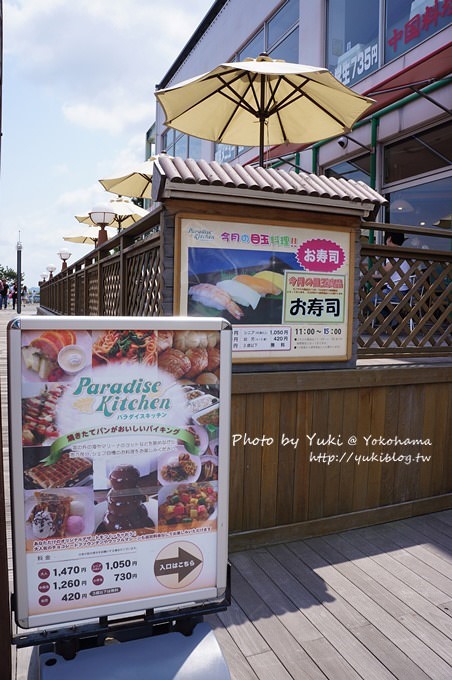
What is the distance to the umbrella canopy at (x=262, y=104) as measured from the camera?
5199 millimetres

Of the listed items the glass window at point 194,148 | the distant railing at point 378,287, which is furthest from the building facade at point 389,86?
the glass window at point 194,148

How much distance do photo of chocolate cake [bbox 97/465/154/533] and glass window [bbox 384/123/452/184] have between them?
7939mm

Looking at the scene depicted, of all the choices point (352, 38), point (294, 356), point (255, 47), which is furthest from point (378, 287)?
point (255, 47)

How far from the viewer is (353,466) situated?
160 inches

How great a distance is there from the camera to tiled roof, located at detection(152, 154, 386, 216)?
326 centimetres

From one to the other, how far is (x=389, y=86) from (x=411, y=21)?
2.10 m

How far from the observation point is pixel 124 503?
2006 millimetres

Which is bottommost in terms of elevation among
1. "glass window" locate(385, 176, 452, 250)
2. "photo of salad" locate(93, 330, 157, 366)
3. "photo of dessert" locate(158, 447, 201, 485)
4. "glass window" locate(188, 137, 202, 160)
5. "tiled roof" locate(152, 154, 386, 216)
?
"photo of dessert" locate(158, 447, 201, 485)

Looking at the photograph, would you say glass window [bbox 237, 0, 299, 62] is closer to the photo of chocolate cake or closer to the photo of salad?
the photo of salad

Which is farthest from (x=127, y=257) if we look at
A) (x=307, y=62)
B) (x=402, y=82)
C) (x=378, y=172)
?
(x=307, y=62)

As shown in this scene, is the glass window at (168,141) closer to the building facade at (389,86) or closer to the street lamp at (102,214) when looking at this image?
→ the building facade at (389,86)

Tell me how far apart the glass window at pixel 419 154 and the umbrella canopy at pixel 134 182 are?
4479 mm

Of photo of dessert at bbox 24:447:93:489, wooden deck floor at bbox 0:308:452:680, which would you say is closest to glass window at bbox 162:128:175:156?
wooden deck floor at bbox 0:308:452:680

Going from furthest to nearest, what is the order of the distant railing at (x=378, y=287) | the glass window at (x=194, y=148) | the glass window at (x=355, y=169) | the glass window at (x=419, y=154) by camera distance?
1. the glass window at (x=194, y=148)
2. the glass window at (x=355, y=169)
3. the glass window at (x=419, y=154)
4. the distant railing at (x=378, y=287)
